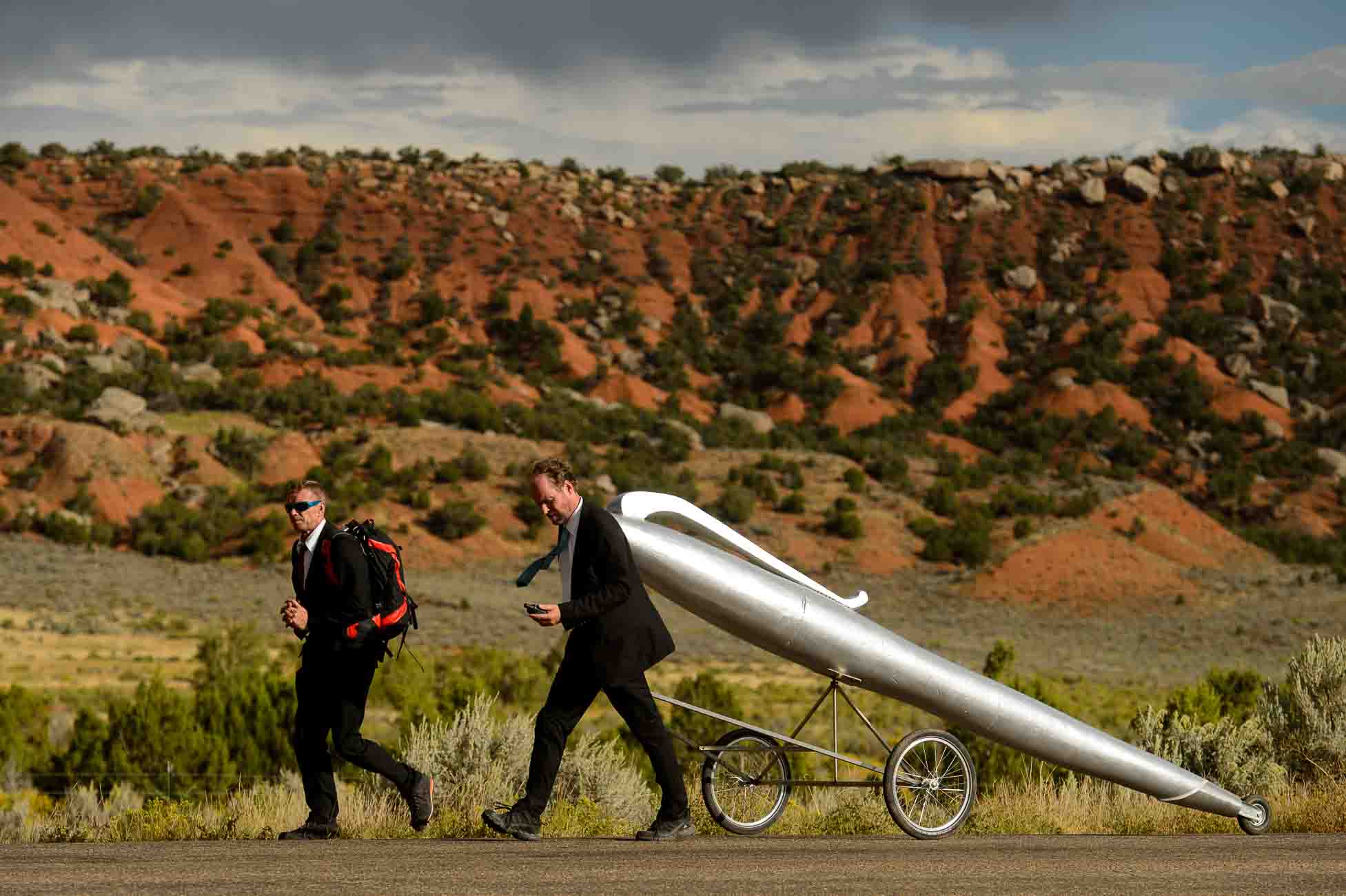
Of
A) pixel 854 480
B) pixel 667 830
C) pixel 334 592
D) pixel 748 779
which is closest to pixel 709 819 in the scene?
pixel 748 779

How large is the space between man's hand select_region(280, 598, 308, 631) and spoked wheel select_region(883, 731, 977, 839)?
3.16 m

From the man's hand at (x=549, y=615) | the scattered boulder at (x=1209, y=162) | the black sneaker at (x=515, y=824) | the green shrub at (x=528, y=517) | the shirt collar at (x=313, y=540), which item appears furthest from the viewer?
the scattered boulder at (x=1209, y=162)

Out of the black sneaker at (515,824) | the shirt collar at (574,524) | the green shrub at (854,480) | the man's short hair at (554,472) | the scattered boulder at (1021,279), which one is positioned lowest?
the green shrub at (854,480)

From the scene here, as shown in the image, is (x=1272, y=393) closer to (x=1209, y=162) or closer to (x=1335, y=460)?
(x=1335, y=460)

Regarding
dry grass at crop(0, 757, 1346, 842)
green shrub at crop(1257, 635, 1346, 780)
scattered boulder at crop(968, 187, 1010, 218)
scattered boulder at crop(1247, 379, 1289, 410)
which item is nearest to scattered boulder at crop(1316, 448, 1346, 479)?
scattered boulder at crop(1247, 379, 1289, 410)

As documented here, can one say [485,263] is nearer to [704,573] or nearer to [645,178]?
[645,178]

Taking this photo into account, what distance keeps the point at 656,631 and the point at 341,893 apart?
7.80 ft

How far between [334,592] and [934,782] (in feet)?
11.1

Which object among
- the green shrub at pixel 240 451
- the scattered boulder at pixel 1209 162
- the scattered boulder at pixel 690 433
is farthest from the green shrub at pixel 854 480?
the scattered boulder at pixel 1209 162

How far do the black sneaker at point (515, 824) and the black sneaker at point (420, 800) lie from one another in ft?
1.49

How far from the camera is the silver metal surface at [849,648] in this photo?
8.17m

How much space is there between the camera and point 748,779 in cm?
864

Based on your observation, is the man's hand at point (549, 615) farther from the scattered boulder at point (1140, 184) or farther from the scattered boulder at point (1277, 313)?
the scattered boulder at point (1140, 184)

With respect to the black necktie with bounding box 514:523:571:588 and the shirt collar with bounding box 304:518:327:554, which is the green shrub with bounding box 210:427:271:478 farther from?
the black necktie with bounding box 514:523:571:588
